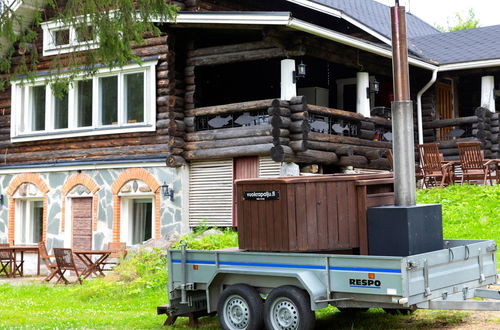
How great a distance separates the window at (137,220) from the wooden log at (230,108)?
2321 mm

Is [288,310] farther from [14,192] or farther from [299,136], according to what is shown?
[14,192]

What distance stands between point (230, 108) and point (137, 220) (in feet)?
12.0

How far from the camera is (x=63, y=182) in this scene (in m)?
17.7

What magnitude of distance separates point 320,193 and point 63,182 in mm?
11263

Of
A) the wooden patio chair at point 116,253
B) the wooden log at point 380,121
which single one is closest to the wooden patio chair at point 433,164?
the wooden log at point 380,121

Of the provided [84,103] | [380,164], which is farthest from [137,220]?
[380,164]

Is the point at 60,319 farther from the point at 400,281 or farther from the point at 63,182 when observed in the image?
the point at 63,182

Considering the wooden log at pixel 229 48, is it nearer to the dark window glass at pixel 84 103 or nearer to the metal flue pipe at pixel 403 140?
the dark window glass at pixel 84 103

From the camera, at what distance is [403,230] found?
738cm

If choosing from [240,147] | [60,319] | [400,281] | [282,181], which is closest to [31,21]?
[240,147]

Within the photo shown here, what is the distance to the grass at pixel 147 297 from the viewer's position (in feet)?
27.7

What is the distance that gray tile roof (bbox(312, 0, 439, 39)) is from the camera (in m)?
20.7

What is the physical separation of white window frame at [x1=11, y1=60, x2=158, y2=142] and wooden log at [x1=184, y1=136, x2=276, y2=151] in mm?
983

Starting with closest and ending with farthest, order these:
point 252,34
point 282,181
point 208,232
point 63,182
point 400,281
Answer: point 400,281, point 282,181, point 208,232, point 252,34, point 63,182
